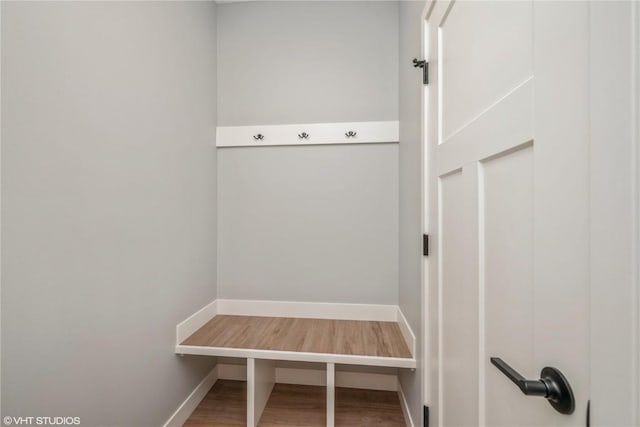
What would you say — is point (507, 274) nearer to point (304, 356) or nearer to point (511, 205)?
point (511, 205)

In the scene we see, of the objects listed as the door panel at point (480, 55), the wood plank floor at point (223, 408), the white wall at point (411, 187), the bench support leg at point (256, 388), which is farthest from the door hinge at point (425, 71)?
the wood plank floor at point (223, 408)

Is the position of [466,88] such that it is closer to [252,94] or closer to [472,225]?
[472,225]

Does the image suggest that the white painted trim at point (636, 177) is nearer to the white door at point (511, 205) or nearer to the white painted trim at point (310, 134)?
the white door at point (511, 205)

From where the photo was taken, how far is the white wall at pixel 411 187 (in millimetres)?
1318

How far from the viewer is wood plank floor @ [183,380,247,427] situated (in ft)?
5.16

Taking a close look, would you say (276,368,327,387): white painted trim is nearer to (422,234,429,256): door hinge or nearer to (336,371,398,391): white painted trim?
(336,371,398,391): white painted trim

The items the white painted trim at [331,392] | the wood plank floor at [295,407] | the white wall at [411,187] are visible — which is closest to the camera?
the white wall at [411,187]

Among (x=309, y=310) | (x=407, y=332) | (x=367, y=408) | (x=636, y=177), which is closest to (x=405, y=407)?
(x=367, y=408)

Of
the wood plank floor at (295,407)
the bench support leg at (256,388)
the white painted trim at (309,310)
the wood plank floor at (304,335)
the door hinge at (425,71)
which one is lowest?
the wood plank floor at (295,407)

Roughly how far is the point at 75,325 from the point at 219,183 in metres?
1.20

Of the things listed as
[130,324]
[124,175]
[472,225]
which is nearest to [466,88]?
[472,225]

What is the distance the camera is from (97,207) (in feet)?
3.46

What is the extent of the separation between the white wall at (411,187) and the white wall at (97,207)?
129cm

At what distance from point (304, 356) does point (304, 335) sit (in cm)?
20
